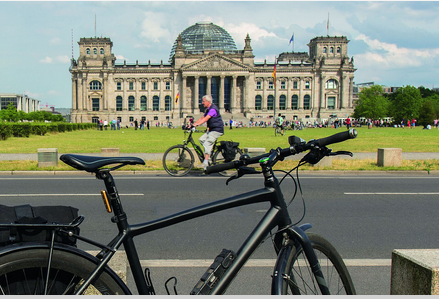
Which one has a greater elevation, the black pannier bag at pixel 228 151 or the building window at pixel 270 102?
the building window at pixel 270 102

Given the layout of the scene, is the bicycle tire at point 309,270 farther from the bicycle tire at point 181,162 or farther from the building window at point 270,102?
the building window at point 270,102

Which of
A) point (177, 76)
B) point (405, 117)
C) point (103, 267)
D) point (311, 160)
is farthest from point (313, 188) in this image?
point (177, 76)

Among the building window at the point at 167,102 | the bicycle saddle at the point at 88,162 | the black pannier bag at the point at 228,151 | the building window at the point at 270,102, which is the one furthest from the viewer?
the building window at the point at 270,102

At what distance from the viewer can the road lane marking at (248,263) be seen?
4652mm

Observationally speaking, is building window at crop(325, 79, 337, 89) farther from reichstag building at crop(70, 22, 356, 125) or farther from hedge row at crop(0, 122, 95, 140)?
hedge row at crop(0, 122, 95, 140)

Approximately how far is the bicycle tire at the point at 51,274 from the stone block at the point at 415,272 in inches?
77.5

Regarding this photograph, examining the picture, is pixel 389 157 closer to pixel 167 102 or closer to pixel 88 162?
pixel 88 162

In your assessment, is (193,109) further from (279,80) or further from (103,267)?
(103,267)

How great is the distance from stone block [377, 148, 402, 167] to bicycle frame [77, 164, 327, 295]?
1330 centimetres

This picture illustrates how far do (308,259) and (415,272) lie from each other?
976 millimetres

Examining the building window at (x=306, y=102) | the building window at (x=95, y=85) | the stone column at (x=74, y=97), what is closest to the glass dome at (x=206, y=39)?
the building window at (x=95, y=85)

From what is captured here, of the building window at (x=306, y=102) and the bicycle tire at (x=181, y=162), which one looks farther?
the building window at (x=306, y=102)

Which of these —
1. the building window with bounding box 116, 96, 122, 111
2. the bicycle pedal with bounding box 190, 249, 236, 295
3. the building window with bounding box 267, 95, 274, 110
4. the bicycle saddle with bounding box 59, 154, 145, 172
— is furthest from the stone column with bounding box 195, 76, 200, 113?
the bicycle pedal with bounding box 190, 249, 236, 295

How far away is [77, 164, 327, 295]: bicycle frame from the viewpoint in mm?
2238
